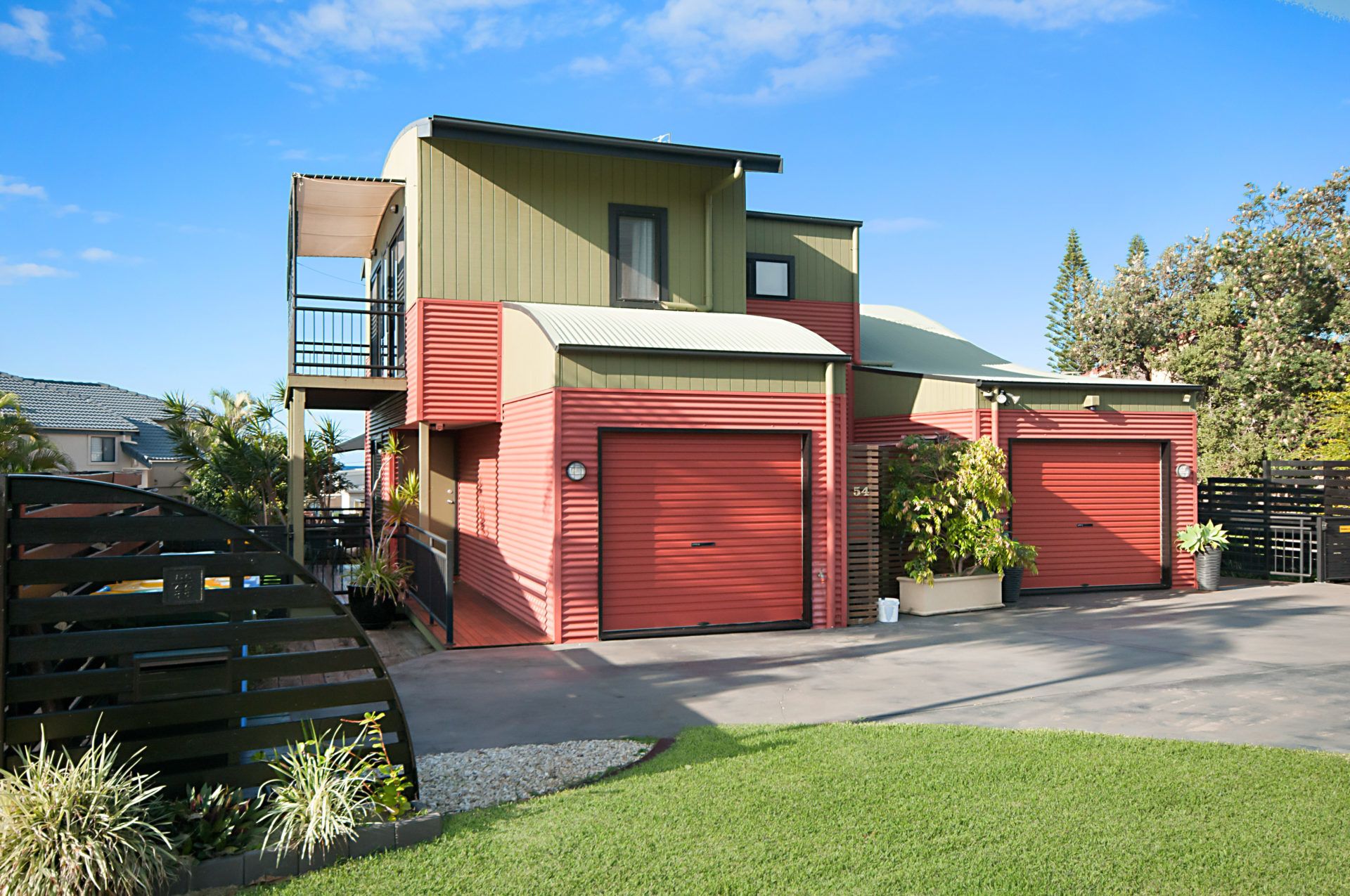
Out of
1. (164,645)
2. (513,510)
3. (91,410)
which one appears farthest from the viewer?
(91,410)

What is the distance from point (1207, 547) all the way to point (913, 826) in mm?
12792

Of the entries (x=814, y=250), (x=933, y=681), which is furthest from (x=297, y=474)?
(x=933, y=681)

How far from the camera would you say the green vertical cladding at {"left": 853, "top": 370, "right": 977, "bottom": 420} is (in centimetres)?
1450

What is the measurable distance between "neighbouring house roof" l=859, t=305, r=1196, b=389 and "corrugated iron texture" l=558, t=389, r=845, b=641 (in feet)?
14.1

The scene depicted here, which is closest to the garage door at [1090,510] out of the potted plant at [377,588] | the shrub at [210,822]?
the potted plant at [377,588]

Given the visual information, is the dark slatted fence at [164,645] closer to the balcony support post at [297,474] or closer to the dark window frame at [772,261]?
the balcony support post at [297,474]

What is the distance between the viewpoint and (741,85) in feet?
67.5

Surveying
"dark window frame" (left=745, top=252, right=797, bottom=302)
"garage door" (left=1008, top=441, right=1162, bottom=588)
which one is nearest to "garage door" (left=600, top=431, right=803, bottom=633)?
"garage door" (left=1008, top=441, right=1162, bottom=588)

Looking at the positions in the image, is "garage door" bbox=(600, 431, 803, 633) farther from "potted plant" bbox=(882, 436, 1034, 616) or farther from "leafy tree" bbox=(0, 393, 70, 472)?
"leafy tree" bbox=(0, 393, 70, 472)

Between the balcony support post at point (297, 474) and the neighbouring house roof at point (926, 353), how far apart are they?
385 inches

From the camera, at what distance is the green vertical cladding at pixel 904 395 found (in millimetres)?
14500

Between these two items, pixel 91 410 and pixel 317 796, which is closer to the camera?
pixel 317 796

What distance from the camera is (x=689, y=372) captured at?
11227mm

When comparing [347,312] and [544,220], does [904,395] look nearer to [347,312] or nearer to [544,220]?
[544,220]
